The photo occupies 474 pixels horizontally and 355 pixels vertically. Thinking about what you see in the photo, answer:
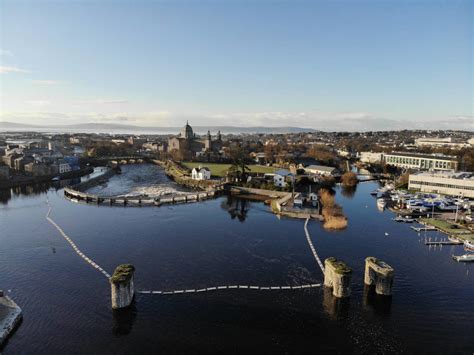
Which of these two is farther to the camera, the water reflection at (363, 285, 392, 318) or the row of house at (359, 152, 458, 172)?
the row of house at (359, 152, 458, 172)

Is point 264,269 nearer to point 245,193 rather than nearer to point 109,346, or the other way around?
point 109,346

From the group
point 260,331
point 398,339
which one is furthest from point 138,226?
point 398,339

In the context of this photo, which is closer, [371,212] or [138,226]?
[138,226]

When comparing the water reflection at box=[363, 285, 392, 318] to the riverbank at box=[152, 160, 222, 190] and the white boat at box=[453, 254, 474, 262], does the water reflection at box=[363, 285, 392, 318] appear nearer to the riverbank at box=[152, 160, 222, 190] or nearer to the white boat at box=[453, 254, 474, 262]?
the white boat at box=[453, 254, 474, 262]

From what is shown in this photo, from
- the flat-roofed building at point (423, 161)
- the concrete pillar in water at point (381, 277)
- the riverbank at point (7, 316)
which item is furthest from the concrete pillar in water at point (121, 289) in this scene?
the flat-roofed building at point (423, 161)

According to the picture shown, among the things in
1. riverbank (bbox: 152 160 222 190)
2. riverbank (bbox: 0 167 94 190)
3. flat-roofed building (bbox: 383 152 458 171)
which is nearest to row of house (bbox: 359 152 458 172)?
flat-roofed building (bbox: 383 152 458 171)

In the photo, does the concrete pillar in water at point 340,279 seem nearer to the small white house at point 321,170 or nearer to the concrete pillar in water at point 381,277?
the concrete pillar in water at point 381,277
